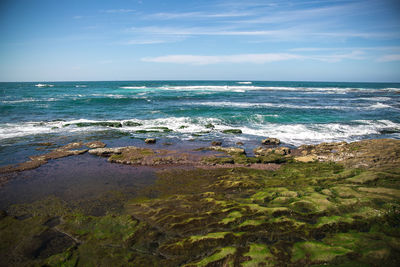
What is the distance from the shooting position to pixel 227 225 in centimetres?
563

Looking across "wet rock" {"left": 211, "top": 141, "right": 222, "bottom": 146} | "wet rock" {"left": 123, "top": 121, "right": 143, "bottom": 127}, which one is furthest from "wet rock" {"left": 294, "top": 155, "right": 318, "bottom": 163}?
"wet rock" {"left": 123, "top": 121, "right": 143, "bottom": 127}

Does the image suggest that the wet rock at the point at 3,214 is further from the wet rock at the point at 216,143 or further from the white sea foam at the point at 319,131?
the white sea foam at the point at 319,131

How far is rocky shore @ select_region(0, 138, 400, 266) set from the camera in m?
4.57

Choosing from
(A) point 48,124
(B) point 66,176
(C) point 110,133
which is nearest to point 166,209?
(B) point 66,176

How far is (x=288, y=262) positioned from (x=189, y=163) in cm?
753

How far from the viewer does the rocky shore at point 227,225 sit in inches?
180

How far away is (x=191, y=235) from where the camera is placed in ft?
17.6

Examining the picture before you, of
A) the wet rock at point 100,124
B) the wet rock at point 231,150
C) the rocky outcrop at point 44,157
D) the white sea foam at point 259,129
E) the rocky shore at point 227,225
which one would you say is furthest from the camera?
the wet rock at point 100,124

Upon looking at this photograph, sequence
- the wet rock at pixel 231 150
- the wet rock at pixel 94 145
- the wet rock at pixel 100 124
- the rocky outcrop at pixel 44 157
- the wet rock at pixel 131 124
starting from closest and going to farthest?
the rocky outcrop at pixel 44 157
the wet rock at pixel 231 150
the wet rock at pixel 94 145
the wet rock at pixel 100 124
the wet rock at pixel 131 124

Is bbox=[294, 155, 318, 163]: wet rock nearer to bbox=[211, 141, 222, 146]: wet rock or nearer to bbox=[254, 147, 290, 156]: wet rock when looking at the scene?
bbox=[254, 147, 290, 156]: wet rock

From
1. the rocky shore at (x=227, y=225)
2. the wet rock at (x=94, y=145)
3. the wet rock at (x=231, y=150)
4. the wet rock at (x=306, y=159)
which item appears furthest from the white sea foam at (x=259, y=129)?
the rocky shore at (x=227, y=225)

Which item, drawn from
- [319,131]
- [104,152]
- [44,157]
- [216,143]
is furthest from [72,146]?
[319,131]

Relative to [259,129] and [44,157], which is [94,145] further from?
[259,129]

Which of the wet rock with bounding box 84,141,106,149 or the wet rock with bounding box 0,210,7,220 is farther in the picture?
the wet rock with bounding box 84,141,106,149
